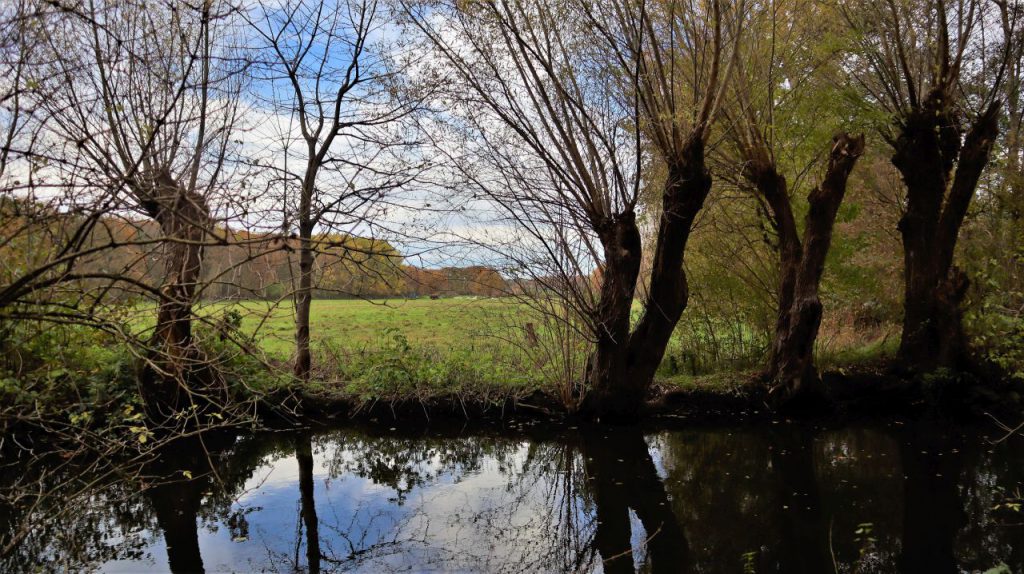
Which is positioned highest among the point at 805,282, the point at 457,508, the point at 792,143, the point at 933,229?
the point at 792,143

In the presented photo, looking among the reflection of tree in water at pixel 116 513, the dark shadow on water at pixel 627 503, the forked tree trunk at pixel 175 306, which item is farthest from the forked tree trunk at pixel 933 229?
the forked tree trunk at pixel 175 306

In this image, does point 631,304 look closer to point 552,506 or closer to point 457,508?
point 552,506

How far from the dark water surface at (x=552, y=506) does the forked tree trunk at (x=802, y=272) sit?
930 mm

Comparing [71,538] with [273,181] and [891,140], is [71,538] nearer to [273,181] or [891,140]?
[273,181]

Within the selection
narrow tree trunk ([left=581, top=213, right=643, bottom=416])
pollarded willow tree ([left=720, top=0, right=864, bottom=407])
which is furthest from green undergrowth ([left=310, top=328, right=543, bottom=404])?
pollarded willow tree ([left=720, top=0, right=864, bottom=407])

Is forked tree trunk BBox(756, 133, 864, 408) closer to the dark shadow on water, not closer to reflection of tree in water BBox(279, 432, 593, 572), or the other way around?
the dark shadow on water

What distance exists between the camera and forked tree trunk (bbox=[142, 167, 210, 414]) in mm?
3127

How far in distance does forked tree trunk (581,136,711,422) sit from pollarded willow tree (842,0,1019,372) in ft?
13.0

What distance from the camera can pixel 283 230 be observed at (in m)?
2.92

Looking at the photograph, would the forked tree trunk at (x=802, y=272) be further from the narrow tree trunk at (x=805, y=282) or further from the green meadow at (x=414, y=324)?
the green meadow at (x=414, y=324)

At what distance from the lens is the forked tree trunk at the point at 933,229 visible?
9.94m

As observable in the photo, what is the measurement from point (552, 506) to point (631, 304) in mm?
3306

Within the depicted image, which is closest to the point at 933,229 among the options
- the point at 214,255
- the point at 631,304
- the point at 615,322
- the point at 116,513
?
the point at 631,304

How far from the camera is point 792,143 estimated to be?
995cm
